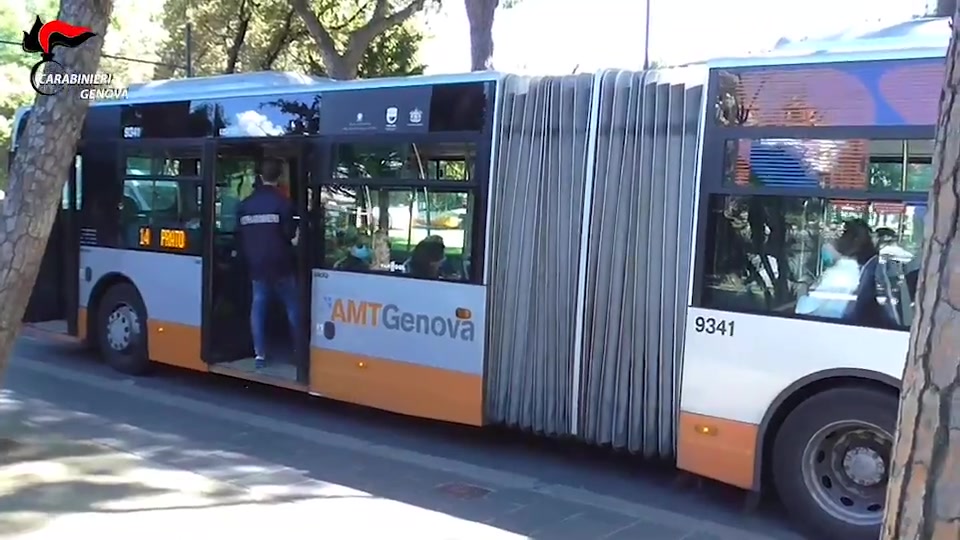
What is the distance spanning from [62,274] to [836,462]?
27.3 feet

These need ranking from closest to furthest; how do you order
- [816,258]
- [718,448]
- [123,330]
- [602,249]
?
[816,258], [718,448], [602,249], [123,330]

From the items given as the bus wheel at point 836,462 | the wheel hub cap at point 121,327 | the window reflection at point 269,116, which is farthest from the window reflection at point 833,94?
the wheel hub cap at point 121,327

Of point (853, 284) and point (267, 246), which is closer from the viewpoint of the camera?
point (853, 284)

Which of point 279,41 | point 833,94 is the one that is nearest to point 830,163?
point 833,94

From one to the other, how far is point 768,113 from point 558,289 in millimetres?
1817

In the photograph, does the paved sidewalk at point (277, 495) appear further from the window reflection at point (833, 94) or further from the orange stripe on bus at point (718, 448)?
the window reflection at point (833, 94)

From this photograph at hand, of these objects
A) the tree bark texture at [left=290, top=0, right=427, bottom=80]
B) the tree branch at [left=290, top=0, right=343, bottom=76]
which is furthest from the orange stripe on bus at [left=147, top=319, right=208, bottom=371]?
the tree branch at [left=290, top=0, right=343, bottom=76]

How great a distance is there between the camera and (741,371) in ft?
19.8

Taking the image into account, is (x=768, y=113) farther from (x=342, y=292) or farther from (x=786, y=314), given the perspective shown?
(x=342, y=292)

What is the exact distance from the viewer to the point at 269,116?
28.4ft

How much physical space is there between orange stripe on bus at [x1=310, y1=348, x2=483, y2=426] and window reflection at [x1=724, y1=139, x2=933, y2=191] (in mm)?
2419

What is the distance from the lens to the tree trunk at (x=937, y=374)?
5.83 feet

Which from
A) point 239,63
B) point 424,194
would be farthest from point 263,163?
point 239,63

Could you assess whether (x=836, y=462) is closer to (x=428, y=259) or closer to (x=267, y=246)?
(x=428, y=259)
